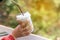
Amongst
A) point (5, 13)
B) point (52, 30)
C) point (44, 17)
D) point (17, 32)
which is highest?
point (5, 13)

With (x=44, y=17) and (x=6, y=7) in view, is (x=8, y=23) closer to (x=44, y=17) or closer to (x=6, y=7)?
(x=6, y=7)

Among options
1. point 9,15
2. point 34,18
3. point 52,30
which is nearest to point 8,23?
point 9,15

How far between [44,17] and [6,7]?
0.55 meters

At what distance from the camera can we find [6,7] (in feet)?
9.12

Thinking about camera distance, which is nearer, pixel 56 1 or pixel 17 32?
pixel 17 32

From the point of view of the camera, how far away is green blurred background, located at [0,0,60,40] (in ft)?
9.02

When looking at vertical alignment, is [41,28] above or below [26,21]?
above

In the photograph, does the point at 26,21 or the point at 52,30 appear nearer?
the point at 26,21

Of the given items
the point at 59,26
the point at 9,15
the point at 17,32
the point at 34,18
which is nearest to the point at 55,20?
the point at 59,26

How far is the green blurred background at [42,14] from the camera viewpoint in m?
2.75

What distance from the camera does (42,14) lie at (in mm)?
2756

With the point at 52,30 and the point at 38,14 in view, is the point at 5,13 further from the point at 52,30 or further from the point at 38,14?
the point at 52,30

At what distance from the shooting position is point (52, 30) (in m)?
2.82

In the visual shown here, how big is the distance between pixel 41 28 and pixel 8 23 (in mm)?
479
